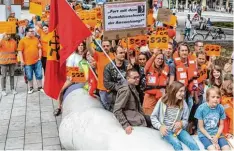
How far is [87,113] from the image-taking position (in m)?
7.00

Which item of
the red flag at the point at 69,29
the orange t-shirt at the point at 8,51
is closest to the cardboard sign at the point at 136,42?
the red flag at the point at 69,29

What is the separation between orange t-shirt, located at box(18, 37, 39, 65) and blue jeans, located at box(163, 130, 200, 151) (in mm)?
6251

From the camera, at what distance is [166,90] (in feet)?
20.0

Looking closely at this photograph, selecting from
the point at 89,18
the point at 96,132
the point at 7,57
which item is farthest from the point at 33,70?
the point at 96,132

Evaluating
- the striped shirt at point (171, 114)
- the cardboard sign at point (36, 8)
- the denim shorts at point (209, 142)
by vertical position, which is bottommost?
the denim shorts at point (209, 142)

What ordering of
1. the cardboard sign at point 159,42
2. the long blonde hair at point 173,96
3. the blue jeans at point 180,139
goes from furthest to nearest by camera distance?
the cardboard sign at point 159,42, the long blonde hair at point 173,96, the blue jeans at point 180,139

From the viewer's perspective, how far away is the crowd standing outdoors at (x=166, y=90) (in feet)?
19.0

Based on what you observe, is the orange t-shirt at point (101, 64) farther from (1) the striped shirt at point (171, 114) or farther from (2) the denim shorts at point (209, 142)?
(2) the denim shorts at point (209, 142)

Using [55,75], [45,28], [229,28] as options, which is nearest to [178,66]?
[55,75]

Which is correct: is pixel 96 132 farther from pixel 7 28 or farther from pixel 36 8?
pixel 36 8

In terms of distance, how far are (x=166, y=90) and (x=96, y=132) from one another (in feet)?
4.01

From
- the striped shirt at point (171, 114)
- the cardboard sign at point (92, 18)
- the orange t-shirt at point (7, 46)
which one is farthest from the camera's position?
the cardboard sign at point (92, 18)

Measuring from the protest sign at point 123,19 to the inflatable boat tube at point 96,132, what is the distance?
4.27 feet

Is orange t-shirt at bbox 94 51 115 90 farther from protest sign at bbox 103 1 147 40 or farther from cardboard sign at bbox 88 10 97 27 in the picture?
cardboard sign at bbox 88 10 97 27
